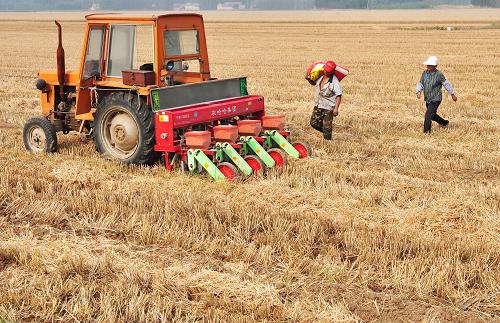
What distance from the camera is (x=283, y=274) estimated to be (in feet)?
15.5

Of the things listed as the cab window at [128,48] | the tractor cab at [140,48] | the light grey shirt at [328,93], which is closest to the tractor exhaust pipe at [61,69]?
the tractor cab at [140,48]

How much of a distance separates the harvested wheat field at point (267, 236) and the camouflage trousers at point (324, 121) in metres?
0.17

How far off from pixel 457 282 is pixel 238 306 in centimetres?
158

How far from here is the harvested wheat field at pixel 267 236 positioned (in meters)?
4.23

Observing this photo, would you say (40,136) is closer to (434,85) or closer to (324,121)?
(324,121)

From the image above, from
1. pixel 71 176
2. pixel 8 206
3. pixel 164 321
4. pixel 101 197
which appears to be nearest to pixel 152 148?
pixel 71 176

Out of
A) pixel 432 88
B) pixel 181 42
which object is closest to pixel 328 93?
pixel 432 88

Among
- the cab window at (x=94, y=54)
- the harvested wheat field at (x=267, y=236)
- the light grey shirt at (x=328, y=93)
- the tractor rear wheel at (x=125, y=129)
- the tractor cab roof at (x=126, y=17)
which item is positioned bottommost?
the harvested wheat field at (x=267, y=236)

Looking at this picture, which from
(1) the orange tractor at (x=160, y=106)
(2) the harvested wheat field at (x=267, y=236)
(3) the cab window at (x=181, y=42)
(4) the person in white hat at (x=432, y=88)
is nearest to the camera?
(2) the harvested wheat field at (x=267, y=236)

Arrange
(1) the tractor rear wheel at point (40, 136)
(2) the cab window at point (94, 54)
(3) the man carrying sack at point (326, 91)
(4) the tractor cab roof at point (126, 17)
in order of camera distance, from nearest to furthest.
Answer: (4) the tractor cab roof at point (126, 17), (2) the cab window at point (94, 54), (1) the tractor rear wheel at point (40, 136), (3) the man carrying sack at point (326, 91)

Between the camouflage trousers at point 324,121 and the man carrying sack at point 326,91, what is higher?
the man carrying sack at point 326,91

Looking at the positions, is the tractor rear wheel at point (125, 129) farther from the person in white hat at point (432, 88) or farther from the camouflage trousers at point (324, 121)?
the person in white hat at point (432, 88)

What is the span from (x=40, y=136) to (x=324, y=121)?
4.12 m

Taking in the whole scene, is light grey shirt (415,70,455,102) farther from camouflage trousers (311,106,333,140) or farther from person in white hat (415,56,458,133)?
camouflage trousers (311,106,333,140)
